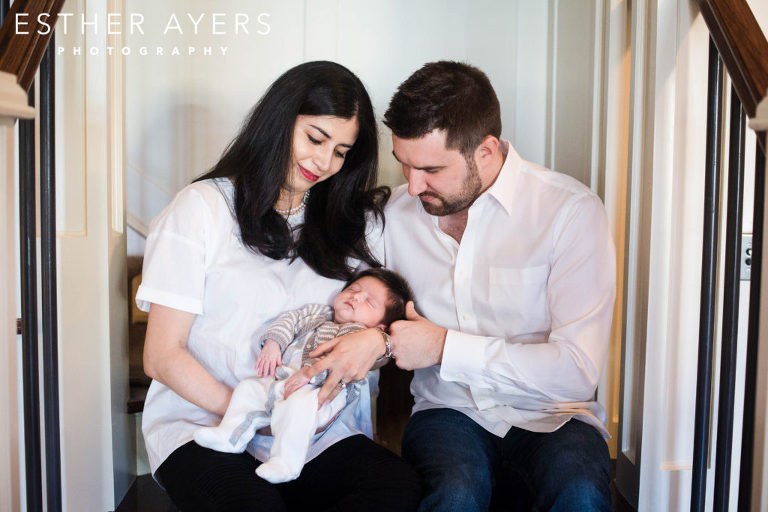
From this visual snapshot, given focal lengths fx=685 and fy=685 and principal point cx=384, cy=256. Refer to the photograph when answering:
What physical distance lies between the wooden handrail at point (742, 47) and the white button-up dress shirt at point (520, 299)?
567 millimetres

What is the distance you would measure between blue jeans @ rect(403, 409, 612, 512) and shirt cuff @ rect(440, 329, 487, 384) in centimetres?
17

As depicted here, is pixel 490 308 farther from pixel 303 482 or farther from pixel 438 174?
pixel 303 482

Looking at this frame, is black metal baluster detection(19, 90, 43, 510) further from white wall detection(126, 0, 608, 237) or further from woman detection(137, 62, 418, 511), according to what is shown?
white wall detection(126, 0, 608, 237)

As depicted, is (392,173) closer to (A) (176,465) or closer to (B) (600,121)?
(B) (600,121)

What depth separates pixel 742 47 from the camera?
130 cm

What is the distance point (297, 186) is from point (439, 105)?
46cm

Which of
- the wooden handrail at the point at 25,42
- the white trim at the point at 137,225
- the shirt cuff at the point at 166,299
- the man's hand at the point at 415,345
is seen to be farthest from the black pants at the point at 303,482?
the white trim at the point at 137,225

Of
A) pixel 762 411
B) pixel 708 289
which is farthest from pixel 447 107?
pixel 762 411

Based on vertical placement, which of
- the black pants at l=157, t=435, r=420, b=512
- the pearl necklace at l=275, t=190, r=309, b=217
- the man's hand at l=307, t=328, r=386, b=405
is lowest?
the black pants at l=157, t=435, r=420, b=512

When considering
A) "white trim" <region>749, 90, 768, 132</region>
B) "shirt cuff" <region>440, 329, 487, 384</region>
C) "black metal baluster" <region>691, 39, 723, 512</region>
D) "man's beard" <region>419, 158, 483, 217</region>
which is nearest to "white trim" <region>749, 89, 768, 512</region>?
"white trim" <region>749, 90, 768, 132</region>

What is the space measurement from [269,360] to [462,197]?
2.25 feet

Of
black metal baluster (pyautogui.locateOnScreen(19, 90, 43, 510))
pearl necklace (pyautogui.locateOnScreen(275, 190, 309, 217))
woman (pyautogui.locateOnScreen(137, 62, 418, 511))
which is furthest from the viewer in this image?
pearl necklace (pyautogui.locateOnScreen(275, 190, 309, 217))

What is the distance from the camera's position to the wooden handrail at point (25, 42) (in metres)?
1.27

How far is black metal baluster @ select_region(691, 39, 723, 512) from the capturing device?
1.53 metres
